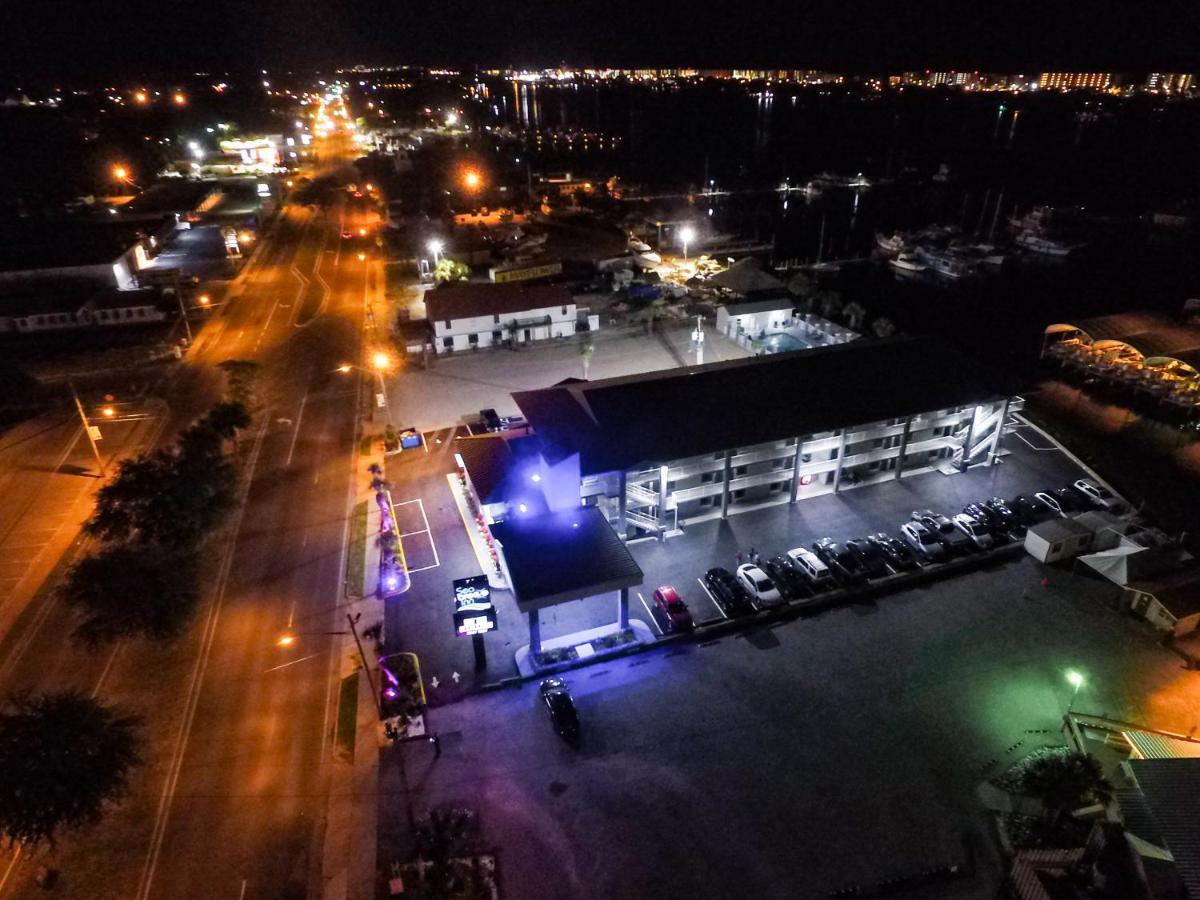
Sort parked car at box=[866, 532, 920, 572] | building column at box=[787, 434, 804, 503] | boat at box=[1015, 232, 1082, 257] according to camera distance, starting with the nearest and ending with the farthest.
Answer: parked car at box=[866, 532, 920, 572] → building column at box=[787, 434, 804, 503] → boat at box=[1015, 232, 1082, 257]

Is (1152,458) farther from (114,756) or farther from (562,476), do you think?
(114,756)

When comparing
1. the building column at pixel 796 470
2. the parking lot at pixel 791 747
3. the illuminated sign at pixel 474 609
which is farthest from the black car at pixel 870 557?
the illuminated sign at pixel 474 609

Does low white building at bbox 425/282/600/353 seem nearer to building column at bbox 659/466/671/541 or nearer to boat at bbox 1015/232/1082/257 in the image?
building column at bbox 659/466/671/541

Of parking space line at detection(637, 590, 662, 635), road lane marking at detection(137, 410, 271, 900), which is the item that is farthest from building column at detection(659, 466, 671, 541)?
road lane marking at detection(137, 410, 271, 900)

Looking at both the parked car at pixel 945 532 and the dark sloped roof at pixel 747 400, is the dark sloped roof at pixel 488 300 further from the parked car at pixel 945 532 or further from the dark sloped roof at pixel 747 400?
the parked car at pixel 945 532

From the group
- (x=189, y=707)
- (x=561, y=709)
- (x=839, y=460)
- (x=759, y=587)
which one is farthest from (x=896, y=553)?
(x=189, y=707)

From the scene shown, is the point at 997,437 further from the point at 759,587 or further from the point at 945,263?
the point at 945,263
